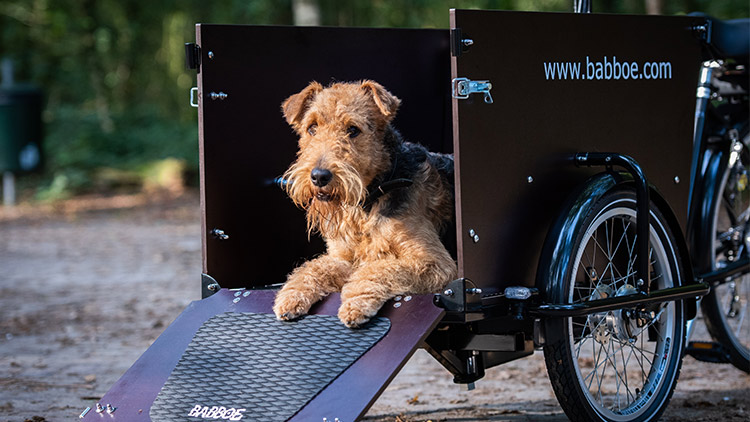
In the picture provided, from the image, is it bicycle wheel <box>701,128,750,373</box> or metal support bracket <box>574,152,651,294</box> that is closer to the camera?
metal support bracket <box>574,152,651,294</box>

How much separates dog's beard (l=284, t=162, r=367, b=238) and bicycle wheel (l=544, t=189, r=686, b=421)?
86cm

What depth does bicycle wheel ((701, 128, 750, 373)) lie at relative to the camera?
496 centimetres

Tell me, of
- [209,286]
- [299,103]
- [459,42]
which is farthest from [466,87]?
[209,286]

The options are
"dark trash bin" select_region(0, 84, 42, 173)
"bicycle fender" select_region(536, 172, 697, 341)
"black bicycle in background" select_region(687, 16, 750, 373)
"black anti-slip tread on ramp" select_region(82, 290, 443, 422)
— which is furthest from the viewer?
"dark trash bin" select_region(0, 84, 42, 173)

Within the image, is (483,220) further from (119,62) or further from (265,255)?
(119,62)

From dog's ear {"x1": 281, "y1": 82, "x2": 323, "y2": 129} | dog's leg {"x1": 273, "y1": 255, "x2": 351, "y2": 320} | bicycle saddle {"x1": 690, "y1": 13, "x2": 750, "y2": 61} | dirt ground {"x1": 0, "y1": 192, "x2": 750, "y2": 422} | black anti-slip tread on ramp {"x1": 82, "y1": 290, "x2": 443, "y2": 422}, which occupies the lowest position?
dirt ground {"x1": 0, "y1": 192, "x2": 750, "y2": 422}

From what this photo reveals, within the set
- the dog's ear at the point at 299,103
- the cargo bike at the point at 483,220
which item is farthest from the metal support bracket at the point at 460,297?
the dog's ear at the point at 299,103

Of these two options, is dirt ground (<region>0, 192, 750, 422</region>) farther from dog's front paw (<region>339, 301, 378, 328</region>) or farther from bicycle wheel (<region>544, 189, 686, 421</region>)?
dog's front paw (<region>339, 301, 378, 328</region>)

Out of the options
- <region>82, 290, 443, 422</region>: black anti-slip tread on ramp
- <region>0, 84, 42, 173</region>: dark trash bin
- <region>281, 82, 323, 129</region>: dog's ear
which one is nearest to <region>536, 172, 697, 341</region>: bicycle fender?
<region>82, 290, 443, 422</region>: black anti-slip tread on ramp

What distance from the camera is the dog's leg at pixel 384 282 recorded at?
11.5 ft

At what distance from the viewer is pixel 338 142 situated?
12.3 feet

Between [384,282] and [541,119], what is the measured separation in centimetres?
88

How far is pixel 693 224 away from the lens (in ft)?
15.9

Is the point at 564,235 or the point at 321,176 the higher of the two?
the point at 321,176
